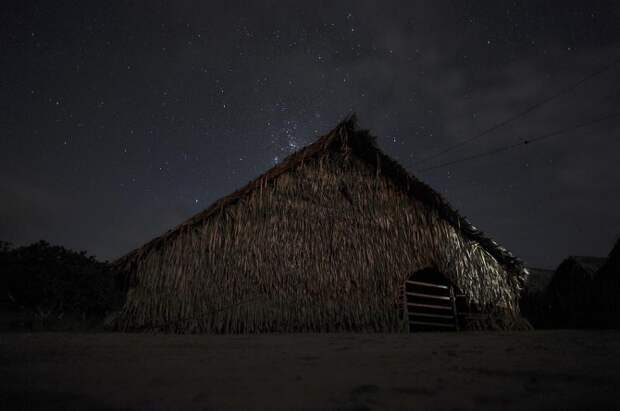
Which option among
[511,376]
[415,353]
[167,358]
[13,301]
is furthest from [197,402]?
[13,301]

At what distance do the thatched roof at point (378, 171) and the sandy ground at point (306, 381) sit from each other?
→ 4243 millimetres

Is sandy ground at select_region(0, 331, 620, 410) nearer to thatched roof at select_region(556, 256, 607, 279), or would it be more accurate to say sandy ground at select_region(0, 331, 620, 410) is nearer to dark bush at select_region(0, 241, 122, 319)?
dark bush at select_region(0, 241, 122, 319)

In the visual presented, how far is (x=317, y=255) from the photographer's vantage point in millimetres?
6551

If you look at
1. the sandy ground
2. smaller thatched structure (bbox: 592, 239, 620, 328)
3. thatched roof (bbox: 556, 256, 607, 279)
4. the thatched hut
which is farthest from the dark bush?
thatched roof (bbox: 556, 256, 607, 279)

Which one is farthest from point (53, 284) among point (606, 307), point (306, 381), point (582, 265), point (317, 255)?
point (582, 265)

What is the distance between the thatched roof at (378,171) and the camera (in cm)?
636

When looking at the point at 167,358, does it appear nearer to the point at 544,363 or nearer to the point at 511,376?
the point at 511,376

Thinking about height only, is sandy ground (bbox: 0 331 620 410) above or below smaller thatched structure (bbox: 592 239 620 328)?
above

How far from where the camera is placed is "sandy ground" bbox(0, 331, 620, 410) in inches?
45.1

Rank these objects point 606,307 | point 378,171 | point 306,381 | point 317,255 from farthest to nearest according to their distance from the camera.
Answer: point 606,307
point 378,171
point 317,255
point 306,381

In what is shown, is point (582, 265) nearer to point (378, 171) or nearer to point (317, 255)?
point (378, 171)

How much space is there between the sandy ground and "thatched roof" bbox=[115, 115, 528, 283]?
167 inches

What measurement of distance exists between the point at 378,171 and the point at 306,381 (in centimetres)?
669

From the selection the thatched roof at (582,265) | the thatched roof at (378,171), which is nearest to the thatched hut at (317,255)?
the thatched roof at (378,171)
